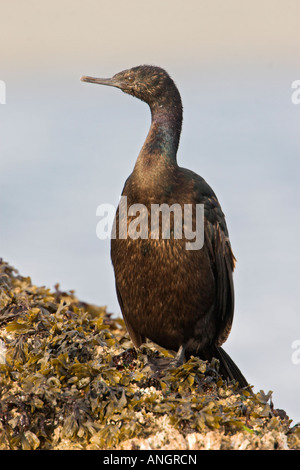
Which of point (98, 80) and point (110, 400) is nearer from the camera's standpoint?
point (110, 400)

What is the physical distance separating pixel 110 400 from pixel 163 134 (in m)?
2.69

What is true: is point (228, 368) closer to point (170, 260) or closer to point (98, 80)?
point (170, 260)

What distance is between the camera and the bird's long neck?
20.2 feet

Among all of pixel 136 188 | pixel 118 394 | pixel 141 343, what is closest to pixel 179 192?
pixel 136 188

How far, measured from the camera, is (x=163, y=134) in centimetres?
625

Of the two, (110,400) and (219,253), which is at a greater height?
(219,253)

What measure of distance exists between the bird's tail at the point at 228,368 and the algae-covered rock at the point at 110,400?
344mm

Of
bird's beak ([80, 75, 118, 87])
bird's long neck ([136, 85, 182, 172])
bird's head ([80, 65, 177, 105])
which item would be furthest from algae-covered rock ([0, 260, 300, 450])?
bird's beak ([80, 75, 118, 87])

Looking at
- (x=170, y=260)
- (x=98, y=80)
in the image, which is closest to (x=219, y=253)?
(x=170, y=260)

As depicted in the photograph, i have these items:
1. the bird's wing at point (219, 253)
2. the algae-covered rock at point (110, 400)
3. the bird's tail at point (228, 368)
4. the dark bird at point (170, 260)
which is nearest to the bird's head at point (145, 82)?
the dark bird at point (170, 260)

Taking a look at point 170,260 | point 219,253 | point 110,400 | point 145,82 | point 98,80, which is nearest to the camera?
point 110,400

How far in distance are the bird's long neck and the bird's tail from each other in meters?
1.99

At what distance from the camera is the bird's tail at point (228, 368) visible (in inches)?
249

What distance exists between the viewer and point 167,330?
20.1ft
